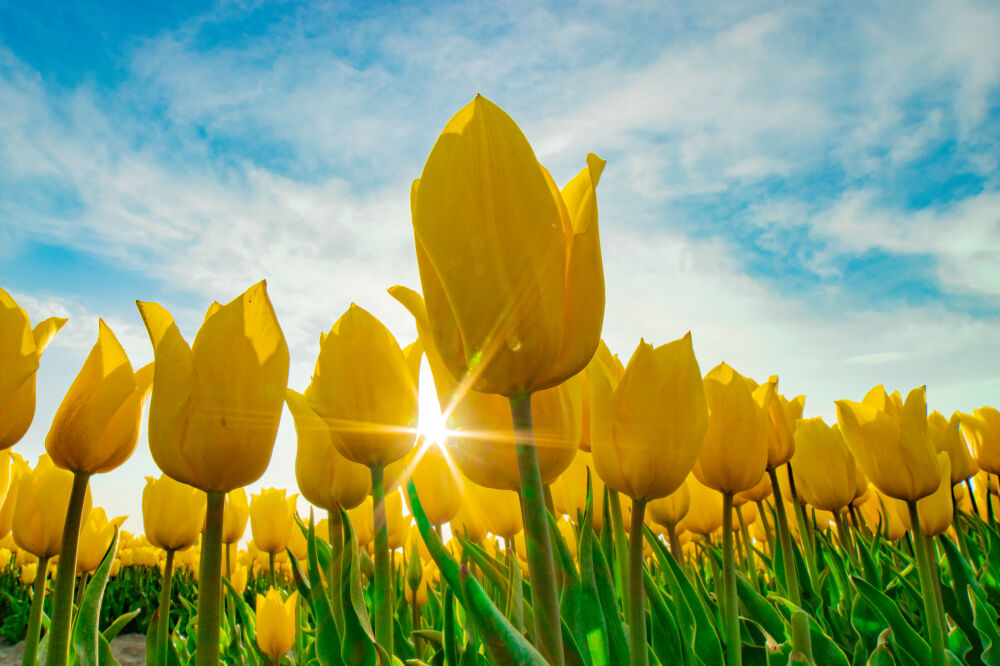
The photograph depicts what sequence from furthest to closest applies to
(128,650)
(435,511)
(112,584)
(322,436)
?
(112,584)
(128,650)
(435,511)
(322,436)

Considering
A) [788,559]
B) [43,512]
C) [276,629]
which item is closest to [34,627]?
[43,512]

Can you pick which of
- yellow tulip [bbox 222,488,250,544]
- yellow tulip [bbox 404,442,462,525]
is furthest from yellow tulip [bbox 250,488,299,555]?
yellow tulip [bbox 404,442,462,525]

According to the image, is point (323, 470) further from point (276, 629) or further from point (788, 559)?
point (788, 559)

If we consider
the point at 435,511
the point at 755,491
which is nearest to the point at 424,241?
the point at 435,511

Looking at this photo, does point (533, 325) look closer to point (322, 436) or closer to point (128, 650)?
point (322, 436)

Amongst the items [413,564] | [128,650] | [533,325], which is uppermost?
[533,325]

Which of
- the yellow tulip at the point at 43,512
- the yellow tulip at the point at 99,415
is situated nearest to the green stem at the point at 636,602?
the yellow tulip at the point at 99,415

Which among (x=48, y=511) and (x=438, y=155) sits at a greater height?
(x=438, y=155)
